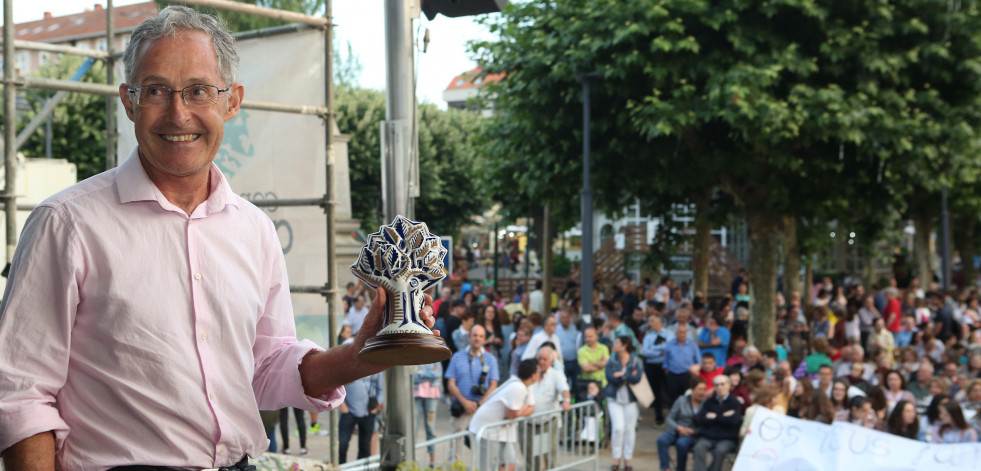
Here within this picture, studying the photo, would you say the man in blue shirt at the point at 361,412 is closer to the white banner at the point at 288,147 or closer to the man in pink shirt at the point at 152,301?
the white banner at the point at 288,147

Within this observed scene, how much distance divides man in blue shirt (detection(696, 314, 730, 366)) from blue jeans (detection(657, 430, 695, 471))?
3418 mm

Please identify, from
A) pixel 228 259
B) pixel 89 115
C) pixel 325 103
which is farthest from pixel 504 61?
pixel 89 115

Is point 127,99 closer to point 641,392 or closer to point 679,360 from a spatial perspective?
point 641,392

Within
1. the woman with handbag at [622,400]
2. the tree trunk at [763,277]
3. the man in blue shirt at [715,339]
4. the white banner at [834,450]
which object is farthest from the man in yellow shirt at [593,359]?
the tree trunk at [763,277]

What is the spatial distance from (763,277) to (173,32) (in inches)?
656

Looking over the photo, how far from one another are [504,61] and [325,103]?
10599 millimetres

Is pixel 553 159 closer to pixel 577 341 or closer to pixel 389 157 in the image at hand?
pixel 577 341

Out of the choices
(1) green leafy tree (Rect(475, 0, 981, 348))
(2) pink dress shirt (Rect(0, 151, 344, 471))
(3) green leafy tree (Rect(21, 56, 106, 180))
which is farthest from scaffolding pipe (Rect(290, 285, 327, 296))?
(3) green leafy tree (Rect(21, 56, 106, 180))

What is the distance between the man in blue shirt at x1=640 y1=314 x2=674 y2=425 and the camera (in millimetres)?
14781

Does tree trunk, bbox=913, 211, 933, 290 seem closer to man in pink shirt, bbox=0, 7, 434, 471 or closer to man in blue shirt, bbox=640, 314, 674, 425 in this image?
man in blue shirt, bbox=640, 314, 674, 425

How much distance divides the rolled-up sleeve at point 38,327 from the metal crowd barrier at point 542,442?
751 cm

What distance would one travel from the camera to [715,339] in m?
14.8

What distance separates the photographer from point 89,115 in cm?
3130

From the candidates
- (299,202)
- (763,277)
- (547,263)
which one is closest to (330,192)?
(299,202)
